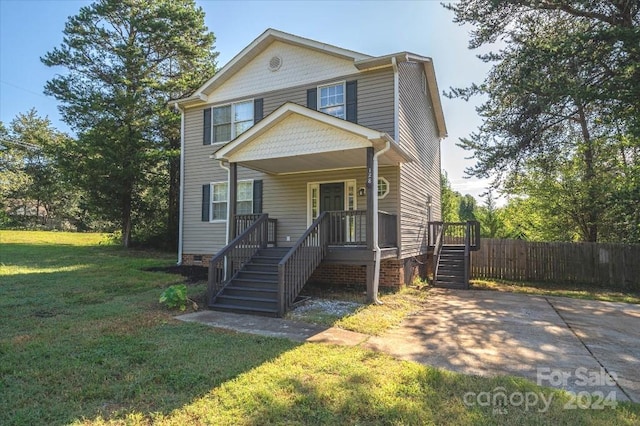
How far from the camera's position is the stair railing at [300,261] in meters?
6.95

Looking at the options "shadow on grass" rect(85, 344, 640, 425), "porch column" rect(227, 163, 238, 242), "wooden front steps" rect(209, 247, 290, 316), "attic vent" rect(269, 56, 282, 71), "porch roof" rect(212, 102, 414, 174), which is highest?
"attic vent" rect(269, 56, 282, 71)

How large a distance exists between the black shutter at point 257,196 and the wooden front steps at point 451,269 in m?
6.35

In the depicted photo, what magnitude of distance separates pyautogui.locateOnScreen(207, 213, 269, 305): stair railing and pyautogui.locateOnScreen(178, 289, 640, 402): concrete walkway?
0.84m

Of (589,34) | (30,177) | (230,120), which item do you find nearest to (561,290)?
(589,34)

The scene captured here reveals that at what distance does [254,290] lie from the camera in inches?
304

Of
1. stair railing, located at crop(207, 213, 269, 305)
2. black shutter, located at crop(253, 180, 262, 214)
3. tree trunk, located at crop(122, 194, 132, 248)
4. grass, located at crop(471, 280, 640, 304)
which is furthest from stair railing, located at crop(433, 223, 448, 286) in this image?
tree trunk, located at crop(122, 194, 132, 248)

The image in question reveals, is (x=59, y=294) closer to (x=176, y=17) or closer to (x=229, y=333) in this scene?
(x=229, y=333)

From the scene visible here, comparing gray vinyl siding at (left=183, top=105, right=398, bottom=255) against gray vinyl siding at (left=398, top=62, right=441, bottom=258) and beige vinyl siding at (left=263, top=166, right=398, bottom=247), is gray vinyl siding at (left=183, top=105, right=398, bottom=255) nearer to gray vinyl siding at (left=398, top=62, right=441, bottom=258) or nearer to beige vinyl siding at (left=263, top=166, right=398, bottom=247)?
beige vinyl siding at (left=263, top=166, right=398, bottom=247)

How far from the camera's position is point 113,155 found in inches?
647

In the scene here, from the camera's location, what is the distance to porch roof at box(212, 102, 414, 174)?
7.83 meters

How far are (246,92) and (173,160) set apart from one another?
7989mm

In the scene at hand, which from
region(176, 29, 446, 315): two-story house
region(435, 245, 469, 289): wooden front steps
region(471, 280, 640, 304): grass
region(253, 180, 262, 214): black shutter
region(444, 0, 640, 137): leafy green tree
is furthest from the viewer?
region(435, 245, 469, 289): wooden front steps

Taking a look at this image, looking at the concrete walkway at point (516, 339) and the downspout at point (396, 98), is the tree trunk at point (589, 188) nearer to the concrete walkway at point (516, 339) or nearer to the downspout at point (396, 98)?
the concrete walkway at point (516, 339)

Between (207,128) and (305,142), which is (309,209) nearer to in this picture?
(305,142)
